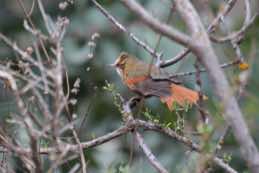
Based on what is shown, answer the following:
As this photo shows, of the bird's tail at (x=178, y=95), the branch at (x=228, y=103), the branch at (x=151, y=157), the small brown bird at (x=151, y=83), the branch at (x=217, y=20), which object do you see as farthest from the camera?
the bird's tail at (x=178, y=95)

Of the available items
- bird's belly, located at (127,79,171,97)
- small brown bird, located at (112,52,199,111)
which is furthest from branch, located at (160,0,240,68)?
bird's belly, located at (127,79,171,97)

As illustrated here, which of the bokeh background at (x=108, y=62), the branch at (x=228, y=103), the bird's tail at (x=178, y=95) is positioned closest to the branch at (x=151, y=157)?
the branch at (x=228, y=103)

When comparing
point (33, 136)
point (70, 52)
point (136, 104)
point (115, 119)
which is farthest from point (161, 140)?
point (33, 136)

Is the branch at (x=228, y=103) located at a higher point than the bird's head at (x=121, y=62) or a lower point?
higher

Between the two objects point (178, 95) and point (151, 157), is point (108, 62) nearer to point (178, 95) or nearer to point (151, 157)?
point (178, 95)

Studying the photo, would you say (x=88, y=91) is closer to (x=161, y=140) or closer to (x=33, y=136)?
(x=161, y=140)

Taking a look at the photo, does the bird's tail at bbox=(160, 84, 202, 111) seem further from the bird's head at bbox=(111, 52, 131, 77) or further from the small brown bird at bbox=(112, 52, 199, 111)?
the bird's head at bbox=(111, 52, 131, 77)

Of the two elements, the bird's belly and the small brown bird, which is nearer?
the small brown bird

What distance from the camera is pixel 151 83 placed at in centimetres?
376

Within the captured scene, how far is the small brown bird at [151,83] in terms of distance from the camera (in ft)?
11.3

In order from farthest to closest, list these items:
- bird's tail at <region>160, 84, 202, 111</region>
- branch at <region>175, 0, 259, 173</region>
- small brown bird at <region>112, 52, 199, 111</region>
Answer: bird's tail at <region>160, 84, 202, 111</region> → small brown bird at <region>112, 52, 199, 111</region> → branch at <region>175, 0, 259, 173</region>

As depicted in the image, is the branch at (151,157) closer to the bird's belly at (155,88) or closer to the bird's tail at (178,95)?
the bird's belly at (155,88)

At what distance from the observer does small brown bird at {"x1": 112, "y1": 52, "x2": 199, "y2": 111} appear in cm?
345

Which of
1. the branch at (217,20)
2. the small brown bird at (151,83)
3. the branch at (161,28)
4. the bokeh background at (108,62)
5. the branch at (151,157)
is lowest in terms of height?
the bokeh background at (108,62)
